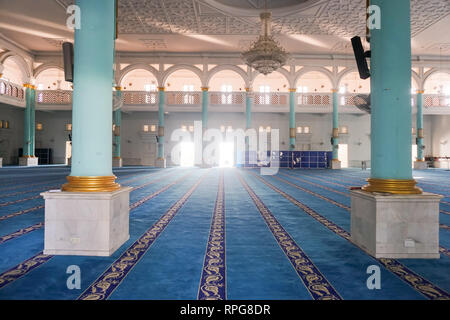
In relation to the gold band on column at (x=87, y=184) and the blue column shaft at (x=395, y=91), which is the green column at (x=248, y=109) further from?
the gold band on column at (x=87, y=184)

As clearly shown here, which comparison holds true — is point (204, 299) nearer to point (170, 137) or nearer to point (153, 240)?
point (153, 240)

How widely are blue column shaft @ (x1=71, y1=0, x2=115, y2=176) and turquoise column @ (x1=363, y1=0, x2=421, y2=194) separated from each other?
2.38 m

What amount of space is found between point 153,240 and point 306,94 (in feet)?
48.7

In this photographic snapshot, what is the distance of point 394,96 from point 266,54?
278 inches

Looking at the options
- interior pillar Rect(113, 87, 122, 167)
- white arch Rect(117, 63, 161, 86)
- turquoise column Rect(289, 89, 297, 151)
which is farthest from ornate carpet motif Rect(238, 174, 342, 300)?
white arch Rect(117, 63, 161, 86)

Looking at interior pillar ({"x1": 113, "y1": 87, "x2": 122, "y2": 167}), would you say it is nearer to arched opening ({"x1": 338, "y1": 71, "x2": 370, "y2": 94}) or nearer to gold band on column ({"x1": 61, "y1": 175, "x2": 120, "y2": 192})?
gold band on column ({"x1": 61, "y1": 175, "x2": 120, "y2": 192})

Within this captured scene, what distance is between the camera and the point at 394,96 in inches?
94.4

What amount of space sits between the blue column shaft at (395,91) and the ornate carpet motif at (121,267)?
6.99 feet

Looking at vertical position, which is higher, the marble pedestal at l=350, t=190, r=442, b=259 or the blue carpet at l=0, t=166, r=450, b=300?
the marble pedestal at l=350, t=190, r=442, b=259

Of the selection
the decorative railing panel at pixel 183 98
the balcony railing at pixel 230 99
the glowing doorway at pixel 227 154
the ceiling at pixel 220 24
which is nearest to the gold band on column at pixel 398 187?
the ceiling at pixel 220 24

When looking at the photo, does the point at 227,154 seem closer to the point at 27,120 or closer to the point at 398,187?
the point at 27,120

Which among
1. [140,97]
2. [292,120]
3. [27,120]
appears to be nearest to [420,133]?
[292,120]

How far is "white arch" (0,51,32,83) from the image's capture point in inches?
519
